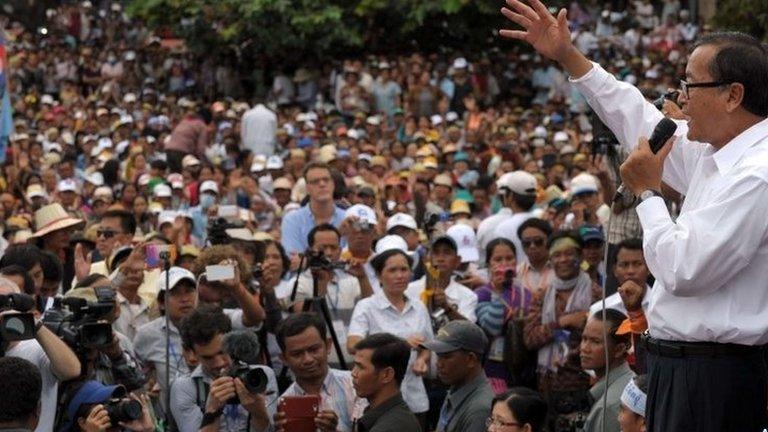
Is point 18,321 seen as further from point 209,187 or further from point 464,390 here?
point 209,187

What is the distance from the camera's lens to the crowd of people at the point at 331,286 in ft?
23.7

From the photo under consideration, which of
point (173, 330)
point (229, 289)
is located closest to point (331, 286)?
point (229, 289)

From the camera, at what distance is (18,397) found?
589 centimetres

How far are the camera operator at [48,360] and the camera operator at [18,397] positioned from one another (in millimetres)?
464

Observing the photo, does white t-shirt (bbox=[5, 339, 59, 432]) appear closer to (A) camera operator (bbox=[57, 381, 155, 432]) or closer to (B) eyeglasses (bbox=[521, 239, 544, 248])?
(A) camera operator (bbox=[57, 381, 155, 432])

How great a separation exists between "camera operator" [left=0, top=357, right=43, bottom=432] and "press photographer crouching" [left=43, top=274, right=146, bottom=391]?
859 millimetres

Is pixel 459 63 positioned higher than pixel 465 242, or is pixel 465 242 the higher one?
pixel 465 242

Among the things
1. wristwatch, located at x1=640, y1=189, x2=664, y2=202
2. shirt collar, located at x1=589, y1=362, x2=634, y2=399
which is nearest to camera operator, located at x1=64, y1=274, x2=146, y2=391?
shirt collar, located at x1=589, y1=362, x2=634, y2=399

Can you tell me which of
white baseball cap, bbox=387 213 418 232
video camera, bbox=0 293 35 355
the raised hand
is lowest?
white baseball cap, bbox=387 213 418 232

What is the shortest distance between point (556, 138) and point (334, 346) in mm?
12118

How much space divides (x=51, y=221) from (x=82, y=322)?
4.73 metres

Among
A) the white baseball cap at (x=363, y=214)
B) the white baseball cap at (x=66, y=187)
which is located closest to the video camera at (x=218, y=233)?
the white baseball cap at (x=363, y=214)

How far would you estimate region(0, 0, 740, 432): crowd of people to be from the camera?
723 cm

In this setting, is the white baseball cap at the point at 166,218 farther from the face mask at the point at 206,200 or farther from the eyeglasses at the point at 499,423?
the eyeglasses at the point at 499,423
